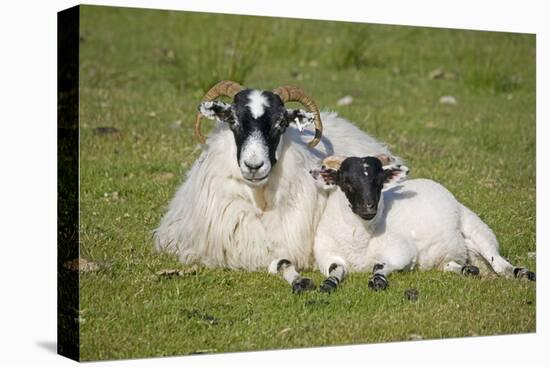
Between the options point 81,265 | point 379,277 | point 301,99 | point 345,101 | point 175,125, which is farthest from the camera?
point 345,101

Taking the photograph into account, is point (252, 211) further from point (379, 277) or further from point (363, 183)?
point (379, 277)

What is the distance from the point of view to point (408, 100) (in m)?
13.6

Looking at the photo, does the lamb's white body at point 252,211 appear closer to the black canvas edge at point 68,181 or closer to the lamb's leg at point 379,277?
the lamb's leg at point 379,277

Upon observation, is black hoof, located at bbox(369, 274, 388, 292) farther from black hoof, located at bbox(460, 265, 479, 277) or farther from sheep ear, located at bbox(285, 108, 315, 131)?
sheep ear, located at bbox(285, 108, 315, 131)

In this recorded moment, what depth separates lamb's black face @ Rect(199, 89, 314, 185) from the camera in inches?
289

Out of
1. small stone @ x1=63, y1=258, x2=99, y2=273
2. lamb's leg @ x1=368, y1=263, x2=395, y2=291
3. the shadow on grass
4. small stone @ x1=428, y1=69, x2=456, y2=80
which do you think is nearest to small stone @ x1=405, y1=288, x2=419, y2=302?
lamb's leg @ x1=368, y1=263, x2=395, y2=291

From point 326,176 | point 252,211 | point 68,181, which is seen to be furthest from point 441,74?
point 68,181

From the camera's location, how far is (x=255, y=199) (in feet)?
25.8

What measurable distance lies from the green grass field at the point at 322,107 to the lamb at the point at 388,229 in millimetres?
144

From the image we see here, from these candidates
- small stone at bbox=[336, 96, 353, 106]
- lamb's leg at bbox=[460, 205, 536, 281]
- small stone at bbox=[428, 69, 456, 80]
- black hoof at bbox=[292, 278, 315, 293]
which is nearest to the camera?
black hoof at bbox=[292, 278, 315, 293]

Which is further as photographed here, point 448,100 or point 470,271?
point 448,100

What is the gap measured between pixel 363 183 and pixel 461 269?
46.5 inches

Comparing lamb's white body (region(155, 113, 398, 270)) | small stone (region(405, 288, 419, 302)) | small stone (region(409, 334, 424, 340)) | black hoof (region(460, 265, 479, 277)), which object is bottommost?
small stone (region(409, 334, 424, 340))

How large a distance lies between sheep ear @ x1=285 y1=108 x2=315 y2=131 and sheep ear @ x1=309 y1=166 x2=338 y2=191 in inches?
14.1
